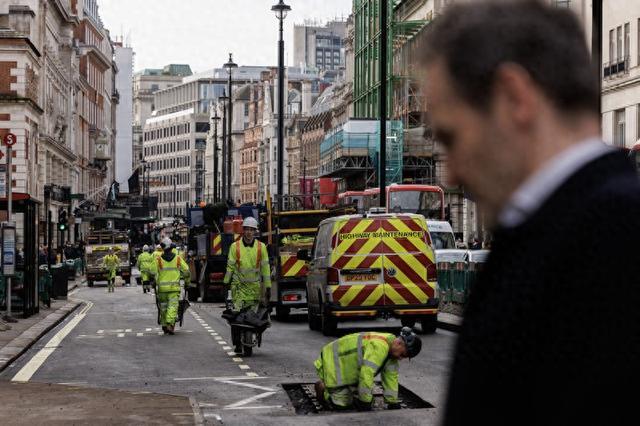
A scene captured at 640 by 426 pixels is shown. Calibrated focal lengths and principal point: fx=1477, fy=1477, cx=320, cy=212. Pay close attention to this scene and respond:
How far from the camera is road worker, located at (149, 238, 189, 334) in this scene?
26.2 meters

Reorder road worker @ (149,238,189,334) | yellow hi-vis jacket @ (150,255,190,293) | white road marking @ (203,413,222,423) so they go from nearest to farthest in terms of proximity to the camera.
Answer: white road marking @ (203,413,222,423) < road worker @ (149,238,189,334) < yellow hi-vis jacket @ (150,255,190,293)

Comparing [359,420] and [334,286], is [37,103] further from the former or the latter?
[359,420]

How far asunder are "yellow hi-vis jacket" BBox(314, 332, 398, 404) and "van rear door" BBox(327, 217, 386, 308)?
1028cm

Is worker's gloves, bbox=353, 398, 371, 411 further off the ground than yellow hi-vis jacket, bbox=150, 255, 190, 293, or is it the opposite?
yellow hi-vis jacket, bbox=150, 255, 190, 293

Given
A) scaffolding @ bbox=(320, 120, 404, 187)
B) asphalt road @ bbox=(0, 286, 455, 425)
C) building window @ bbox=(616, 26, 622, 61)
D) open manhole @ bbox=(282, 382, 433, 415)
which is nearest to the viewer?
asphalt road @ bbox=(0, 286, 455, 425)

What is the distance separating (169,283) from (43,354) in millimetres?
4980

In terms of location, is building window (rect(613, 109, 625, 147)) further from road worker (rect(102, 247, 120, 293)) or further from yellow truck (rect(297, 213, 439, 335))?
yellow truck (rect(297, 213, 439, 335))

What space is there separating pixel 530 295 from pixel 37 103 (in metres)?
65.7

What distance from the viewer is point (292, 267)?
30812 millimetres

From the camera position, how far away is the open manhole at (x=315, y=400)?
13633 mm

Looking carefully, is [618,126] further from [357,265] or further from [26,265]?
[357,265]

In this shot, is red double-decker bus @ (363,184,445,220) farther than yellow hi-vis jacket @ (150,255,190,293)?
Yes

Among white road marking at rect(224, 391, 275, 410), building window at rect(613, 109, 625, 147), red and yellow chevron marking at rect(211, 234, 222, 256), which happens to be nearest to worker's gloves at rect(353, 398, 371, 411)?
white road marking at rect(224, 391, 275, 410)

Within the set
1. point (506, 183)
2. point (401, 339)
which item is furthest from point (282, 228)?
point (506, 183)
